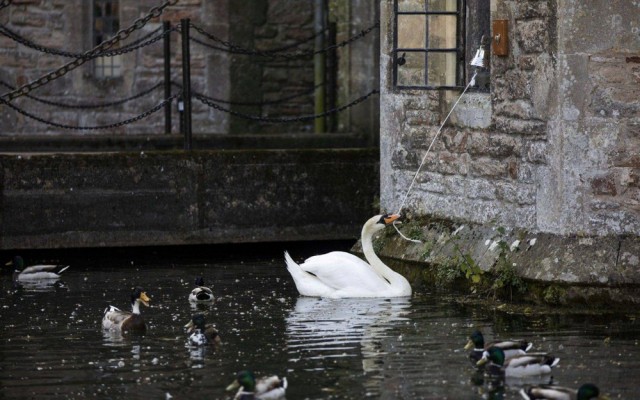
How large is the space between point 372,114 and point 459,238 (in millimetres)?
7161

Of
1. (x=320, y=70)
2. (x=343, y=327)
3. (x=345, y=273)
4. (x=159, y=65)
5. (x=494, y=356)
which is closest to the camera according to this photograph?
(x=494, y=356)

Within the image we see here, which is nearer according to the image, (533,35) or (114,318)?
(114,318)

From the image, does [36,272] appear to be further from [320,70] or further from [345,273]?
[320,70]

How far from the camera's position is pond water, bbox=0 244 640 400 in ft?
35.5

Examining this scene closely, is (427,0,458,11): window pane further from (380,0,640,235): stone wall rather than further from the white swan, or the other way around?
the white swan

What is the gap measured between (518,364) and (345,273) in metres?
4.15

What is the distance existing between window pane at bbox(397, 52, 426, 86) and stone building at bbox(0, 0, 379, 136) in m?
7.99

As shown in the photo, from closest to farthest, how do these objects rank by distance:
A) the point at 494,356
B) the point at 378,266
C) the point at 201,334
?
1. the point at 494,356
2. the point at 201,334
3. the point at 378,266

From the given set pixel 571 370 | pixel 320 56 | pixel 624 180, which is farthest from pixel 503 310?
pixel 320 56

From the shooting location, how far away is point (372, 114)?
2242 centimetres

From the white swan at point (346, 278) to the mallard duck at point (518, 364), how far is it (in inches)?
148

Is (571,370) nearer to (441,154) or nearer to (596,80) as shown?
(596,80)

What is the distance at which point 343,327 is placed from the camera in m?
13.3

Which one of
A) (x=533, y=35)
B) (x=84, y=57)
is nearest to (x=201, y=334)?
(x=533, y=35)
